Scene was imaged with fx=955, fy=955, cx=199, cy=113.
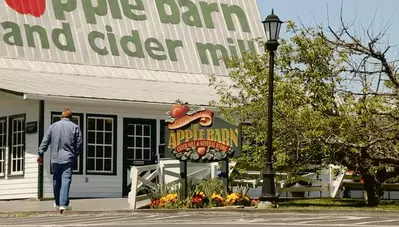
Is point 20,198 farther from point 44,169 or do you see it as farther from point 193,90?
point 193,90

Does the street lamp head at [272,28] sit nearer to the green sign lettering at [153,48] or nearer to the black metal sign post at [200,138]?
the black metal sign post at [200,138]

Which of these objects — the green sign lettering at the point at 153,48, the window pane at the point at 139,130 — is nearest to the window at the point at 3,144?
the window pane at the point at 139,130

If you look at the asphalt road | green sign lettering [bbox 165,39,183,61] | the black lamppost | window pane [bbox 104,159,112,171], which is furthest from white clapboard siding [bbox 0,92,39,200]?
the asphalt road

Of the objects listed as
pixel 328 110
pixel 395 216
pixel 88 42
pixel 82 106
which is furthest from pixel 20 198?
pixel 395 216

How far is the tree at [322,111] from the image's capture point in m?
20.1

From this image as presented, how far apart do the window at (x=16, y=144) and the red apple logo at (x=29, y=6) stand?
4655 mm

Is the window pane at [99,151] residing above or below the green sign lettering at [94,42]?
below

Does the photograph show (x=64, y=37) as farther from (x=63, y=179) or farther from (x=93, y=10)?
(x=63, y=179)

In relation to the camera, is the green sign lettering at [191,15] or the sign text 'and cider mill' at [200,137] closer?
the sign text 'and cider mill' at [200,137]

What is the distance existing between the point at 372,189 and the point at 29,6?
43.0ft

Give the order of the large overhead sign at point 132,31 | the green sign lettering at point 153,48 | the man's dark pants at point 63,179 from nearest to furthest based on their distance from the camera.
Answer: the man's dark pants at point 63,179 → the large overhead sign at point 132,31 → the green sign lettering at point 153,48

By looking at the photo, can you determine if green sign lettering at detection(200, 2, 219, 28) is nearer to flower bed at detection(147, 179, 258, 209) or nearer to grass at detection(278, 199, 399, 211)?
grass at detection(278, 199, 399, 211)

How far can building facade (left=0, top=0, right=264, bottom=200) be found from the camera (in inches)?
997

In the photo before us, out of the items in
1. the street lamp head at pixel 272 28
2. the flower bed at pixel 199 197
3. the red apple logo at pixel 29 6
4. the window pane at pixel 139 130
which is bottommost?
the flower bed at pixel 199 197
